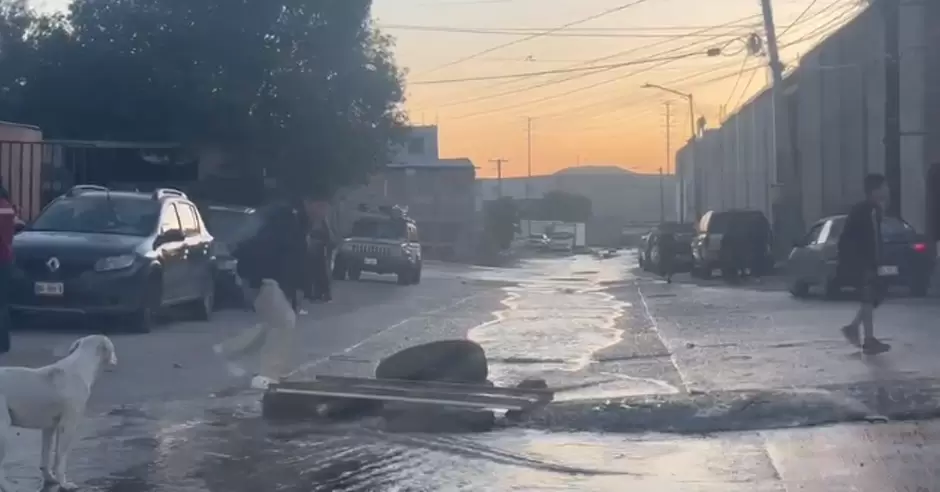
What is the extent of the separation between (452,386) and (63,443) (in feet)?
12.0

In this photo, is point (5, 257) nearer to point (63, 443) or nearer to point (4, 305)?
point (4, 305)

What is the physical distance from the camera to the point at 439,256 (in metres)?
73.1

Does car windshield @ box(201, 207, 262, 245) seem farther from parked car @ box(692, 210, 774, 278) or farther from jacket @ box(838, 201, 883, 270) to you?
parked car @ box(692, 210, 774, 278)

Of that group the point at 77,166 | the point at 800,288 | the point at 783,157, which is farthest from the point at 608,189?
the point at 800,288

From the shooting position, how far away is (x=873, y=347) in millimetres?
13992

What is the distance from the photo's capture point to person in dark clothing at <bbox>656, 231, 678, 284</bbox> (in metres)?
45.2

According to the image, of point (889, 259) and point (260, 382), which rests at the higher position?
point (889, 259)

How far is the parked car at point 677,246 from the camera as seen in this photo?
45594 millimetres


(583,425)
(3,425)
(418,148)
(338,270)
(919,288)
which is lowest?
(583,425)

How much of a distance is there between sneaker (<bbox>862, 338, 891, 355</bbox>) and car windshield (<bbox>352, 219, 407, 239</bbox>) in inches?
891

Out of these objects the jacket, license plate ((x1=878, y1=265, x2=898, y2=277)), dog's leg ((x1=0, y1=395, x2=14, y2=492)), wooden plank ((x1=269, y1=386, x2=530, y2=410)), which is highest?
the jacket

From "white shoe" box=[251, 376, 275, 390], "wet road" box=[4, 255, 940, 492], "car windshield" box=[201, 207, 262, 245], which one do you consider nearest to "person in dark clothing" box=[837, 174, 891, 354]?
"wet road" box=[4, 255, 940, 492]

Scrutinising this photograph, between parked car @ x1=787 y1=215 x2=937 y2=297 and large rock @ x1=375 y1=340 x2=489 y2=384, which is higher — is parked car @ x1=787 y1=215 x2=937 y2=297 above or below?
above

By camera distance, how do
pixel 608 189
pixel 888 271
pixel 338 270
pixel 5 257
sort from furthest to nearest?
pixel 608 189 → pixel 338 270 → pixel 888 271 → pixel 5 257
